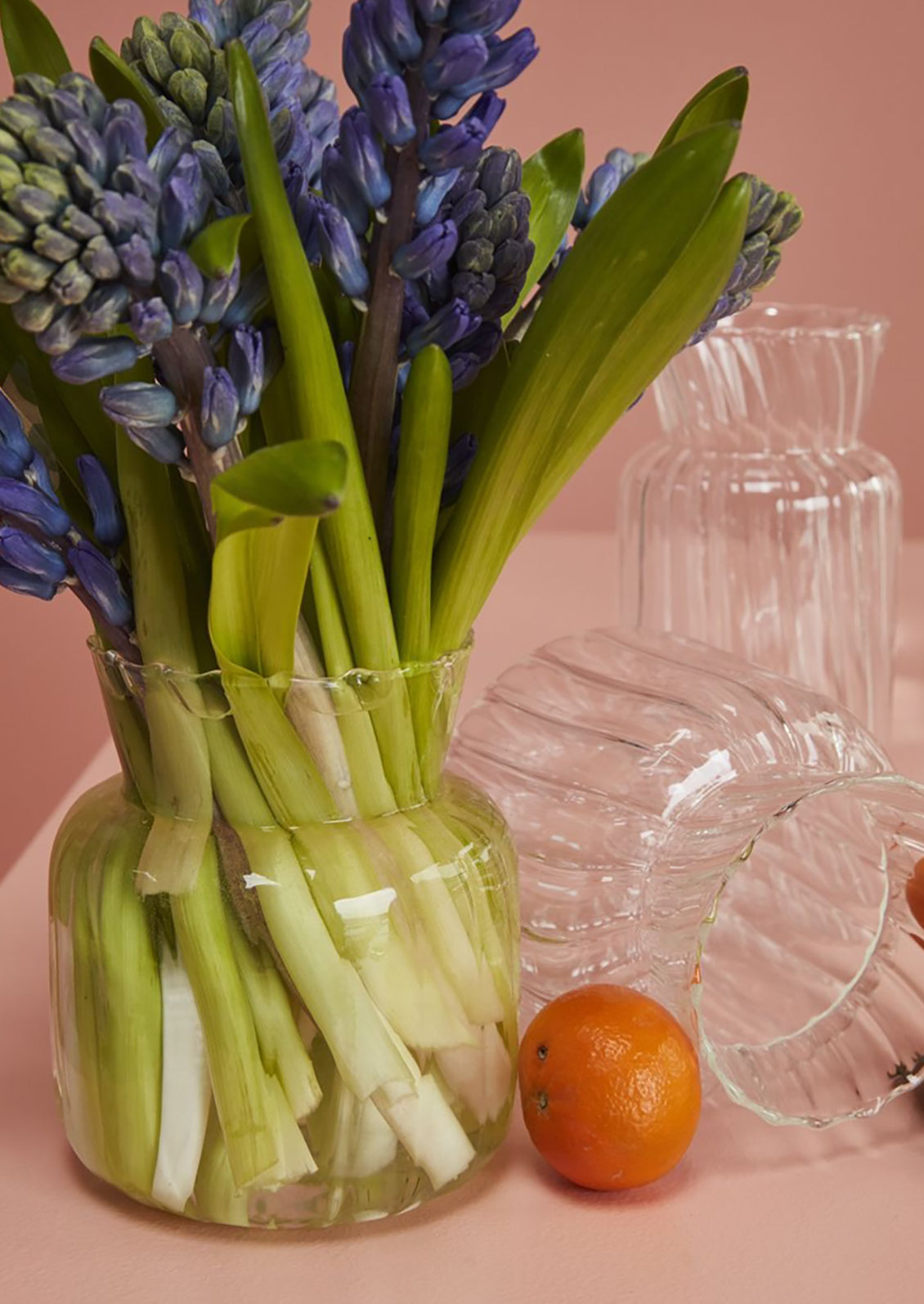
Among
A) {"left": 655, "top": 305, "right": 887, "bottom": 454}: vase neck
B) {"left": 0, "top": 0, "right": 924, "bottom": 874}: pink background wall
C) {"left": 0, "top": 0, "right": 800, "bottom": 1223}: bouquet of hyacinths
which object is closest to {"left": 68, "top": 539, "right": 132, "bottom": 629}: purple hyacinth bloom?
{"left": 0, "top": 0, "right": 800, "bottom": 1223}: bouquet of hyacinths

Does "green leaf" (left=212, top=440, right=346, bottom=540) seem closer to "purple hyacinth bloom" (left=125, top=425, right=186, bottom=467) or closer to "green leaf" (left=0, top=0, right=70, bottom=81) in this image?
"purple hyacinth bloom" (left=125, top=425, right=186, bottom=467)

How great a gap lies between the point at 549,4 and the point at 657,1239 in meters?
2.17

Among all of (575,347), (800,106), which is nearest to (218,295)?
(575,347)

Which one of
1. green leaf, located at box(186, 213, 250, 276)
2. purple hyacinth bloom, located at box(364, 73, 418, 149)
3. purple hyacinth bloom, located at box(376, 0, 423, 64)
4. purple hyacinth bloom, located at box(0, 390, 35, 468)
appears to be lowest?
purple hyacinth bloom, located at box(0, 390, 35, 468)

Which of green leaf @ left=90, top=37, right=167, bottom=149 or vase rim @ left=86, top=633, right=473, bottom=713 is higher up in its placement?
green leaf @ left=90, top=37, right=167, bottom=149

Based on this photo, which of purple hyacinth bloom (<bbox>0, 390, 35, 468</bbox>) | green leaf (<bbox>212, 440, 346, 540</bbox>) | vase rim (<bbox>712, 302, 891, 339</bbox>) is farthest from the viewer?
vase rim (<bbox>712, 302, 891, 339</bbox>)

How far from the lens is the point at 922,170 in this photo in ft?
7.96

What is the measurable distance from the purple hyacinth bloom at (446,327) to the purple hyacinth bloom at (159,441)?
3.2 inches

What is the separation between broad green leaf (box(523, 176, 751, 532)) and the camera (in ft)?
1.55

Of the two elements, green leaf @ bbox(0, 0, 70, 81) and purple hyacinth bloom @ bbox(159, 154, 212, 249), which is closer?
purple hyacinth bloom @ bbox(159, 154, 212, 249)

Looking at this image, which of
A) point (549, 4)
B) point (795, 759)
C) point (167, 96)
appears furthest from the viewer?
point (549, 4)

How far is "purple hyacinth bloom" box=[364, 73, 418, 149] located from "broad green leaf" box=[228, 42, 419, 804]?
4 centimetres

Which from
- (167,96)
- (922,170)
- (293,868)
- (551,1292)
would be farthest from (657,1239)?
(922,170)

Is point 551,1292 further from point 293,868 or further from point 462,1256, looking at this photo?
point 293,868
